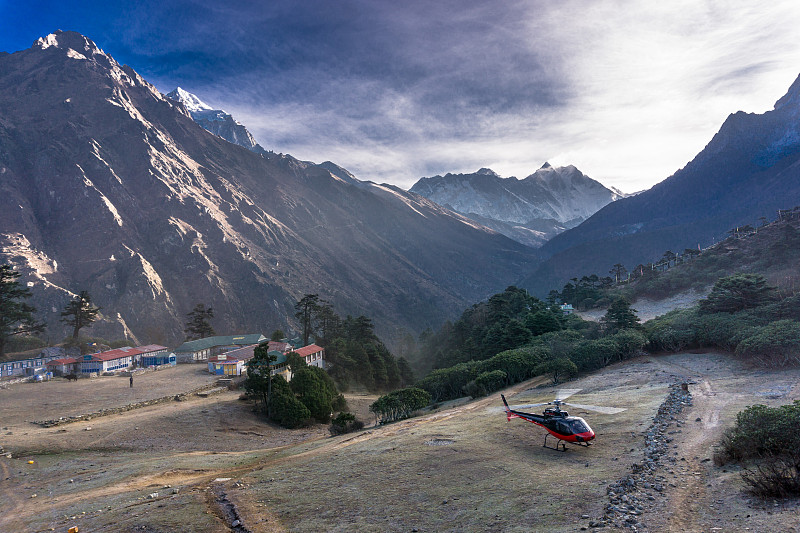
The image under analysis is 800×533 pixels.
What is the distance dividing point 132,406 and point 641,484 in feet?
159

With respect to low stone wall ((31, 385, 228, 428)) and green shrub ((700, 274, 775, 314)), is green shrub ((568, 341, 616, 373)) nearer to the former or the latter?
green shrub ((700, 274, 775, 314))

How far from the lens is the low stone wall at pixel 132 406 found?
122ft

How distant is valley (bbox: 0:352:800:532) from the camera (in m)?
12.2

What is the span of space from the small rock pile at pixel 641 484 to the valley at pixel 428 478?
0.68 ft

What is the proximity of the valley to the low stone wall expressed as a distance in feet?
16.9

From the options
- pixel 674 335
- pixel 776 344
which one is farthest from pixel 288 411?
pixel 776 344

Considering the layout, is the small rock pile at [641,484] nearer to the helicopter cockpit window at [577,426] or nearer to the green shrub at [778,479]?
the helicopter cockpit window at [577,426]

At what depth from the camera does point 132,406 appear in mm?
43750

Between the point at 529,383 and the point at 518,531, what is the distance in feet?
102

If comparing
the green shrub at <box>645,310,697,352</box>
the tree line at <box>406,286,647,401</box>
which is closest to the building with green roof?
the tree line at <box>406,286,647,401</box>

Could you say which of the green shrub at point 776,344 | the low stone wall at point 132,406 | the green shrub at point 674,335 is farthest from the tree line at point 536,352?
the low stone wall at point 132,406

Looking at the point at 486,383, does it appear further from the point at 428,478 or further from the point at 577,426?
the point at 428,478

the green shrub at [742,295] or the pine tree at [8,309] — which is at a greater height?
the pine tree at [8,309]

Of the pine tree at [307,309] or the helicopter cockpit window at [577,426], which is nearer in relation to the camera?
the helicopter cockpit window at [577,426]
